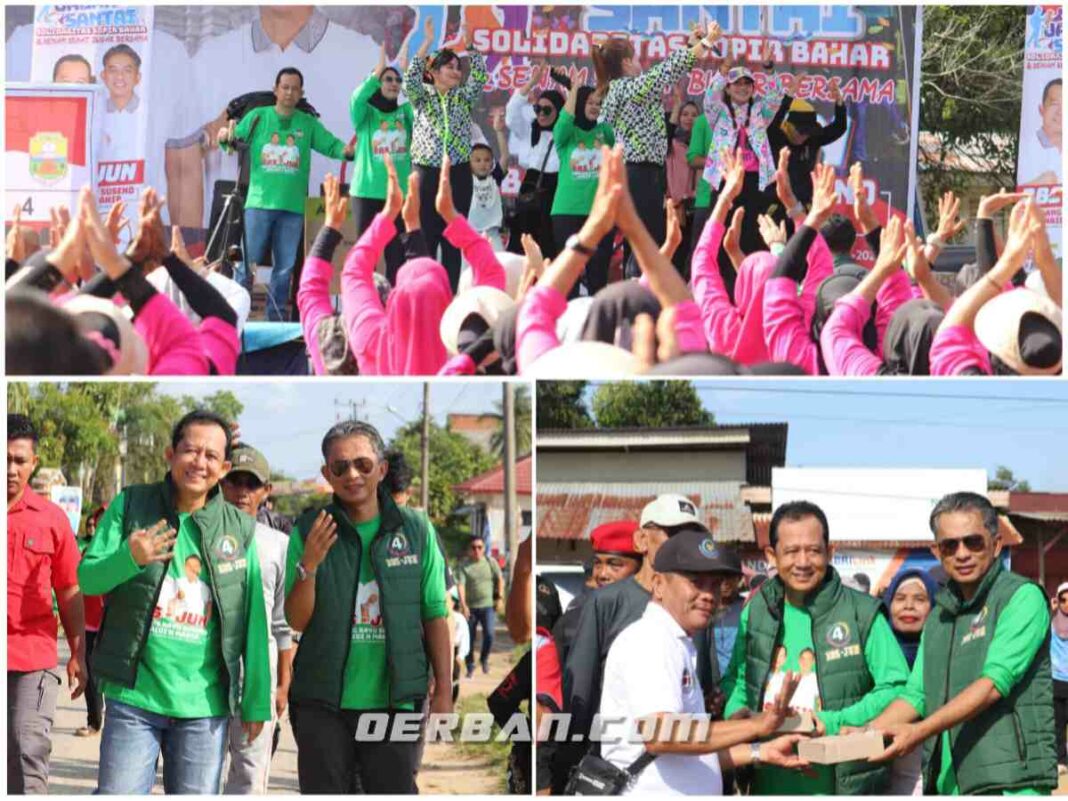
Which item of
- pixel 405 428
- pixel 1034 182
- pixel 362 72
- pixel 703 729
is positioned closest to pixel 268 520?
pixel 405 428

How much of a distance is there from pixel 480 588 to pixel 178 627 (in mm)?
938

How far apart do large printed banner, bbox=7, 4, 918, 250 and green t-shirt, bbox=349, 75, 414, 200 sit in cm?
29

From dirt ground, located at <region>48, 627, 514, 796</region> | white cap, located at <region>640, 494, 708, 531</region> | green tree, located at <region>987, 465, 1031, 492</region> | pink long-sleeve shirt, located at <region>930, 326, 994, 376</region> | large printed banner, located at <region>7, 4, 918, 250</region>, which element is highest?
large printed banner, located at <region>7, 4, 918, 250</region>

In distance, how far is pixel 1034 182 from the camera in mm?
7840

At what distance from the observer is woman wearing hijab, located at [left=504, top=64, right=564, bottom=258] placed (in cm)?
767

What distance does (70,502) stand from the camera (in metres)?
4.94

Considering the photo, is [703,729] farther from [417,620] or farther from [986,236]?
[986,236]

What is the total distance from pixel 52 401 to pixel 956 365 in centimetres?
296

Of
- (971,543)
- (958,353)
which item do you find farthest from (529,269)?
(971,543)

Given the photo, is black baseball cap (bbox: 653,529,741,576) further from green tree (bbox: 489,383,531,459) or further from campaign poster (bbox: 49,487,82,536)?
campaign poster (bbox: 49,487,82,536)

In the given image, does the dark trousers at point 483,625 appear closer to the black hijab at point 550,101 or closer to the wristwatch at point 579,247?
the wristwatch at point 579,247

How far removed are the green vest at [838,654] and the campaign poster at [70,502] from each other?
2.22 meters

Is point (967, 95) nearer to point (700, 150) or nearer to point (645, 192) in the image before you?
point (700, 150)

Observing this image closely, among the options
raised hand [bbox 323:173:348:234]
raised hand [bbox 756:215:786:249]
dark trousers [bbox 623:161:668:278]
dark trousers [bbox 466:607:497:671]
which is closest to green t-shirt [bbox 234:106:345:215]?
dark trousers [bbox 623:161:668:278]
